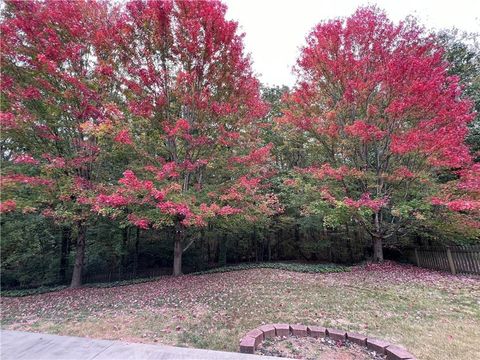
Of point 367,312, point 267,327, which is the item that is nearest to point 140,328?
point 267,327

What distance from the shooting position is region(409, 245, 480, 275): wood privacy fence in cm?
736

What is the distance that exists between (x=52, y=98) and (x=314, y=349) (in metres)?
9.81

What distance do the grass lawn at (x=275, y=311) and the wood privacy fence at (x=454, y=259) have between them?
731mm

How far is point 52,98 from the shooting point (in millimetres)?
7789

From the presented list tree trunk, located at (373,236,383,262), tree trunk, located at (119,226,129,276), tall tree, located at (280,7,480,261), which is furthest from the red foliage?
tree trunk, located at (119,226,129,276)

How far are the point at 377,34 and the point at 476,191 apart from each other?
6205 mm

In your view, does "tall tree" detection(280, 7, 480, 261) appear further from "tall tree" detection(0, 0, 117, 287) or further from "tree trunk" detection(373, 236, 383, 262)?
"tall tree" detection(0, 0, 117, 287)

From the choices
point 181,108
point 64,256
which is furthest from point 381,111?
point 64,256

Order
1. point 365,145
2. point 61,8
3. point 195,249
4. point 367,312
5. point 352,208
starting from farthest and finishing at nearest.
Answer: point 195,249 → point 365,145 → point 352,208 → point 61,8 → point 367,312

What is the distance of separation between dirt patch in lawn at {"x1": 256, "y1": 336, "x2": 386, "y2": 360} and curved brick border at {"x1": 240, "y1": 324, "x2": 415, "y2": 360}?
2.5 inches

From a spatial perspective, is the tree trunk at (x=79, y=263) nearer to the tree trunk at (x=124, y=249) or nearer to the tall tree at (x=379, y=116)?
the tree trunk at (x=124, y=249)

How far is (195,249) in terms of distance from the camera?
50.5 feet

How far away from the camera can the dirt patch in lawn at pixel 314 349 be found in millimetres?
3061

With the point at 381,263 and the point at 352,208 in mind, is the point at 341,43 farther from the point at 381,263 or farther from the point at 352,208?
the point at 381,263
